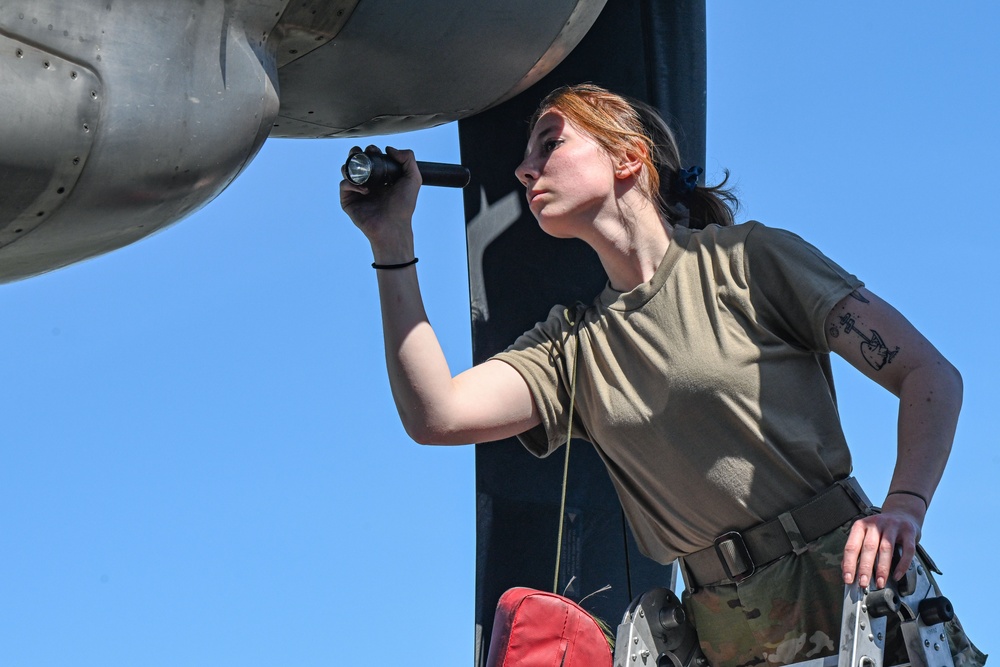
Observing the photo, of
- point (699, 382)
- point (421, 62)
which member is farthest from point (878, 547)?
point (421, 62)

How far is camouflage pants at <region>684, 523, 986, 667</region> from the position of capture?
2770 millimetres

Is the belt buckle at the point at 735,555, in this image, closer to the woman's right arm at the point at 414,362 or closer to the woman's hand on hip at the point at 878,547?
the woman's hand on hip at the point at 878,547

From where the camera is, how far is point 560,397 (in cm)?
319

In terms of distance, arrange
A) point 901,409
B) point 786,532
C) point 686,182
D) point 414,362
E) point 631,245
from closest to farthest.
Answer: point 901,409
point 786,532
point 414,362
point 631,245
point 686,182

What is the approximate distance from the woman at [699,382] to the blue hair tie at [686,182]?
3.0 inches

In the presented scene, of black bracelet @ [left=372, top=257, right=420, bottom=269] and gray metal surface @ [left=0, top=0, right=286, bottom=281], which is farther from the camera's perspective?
black bracelet @ [left=372, top=257, right=420, bottom=269]

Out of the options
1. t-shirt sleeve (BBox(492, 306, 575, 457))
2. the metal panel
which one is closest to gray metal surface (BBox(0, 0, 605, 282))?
the metal panel

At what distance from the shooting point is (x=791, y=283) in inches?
111

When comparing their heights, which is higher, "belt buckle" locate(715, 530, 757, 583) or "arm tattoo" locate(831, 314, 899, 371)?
"arm tattoo" locate(831, 314, 899, 371)

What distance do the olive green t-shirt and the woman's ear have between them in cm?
25

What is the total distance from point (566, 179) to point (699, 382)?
2.02ft

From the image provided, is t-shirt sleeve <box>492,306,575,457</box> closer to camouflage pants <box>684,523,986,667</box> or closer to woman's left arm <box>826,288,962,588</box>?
camouflage pants <box>684,523,986,667</box>

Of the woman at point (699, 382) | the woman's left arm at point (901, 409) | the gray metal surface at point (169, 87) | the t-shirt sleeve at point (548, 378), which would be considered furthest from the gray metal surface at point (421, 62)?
the woman's left arm at point (901, 409)

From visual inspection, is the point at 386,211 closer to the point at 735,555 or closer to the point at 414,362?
the point at 414,362
